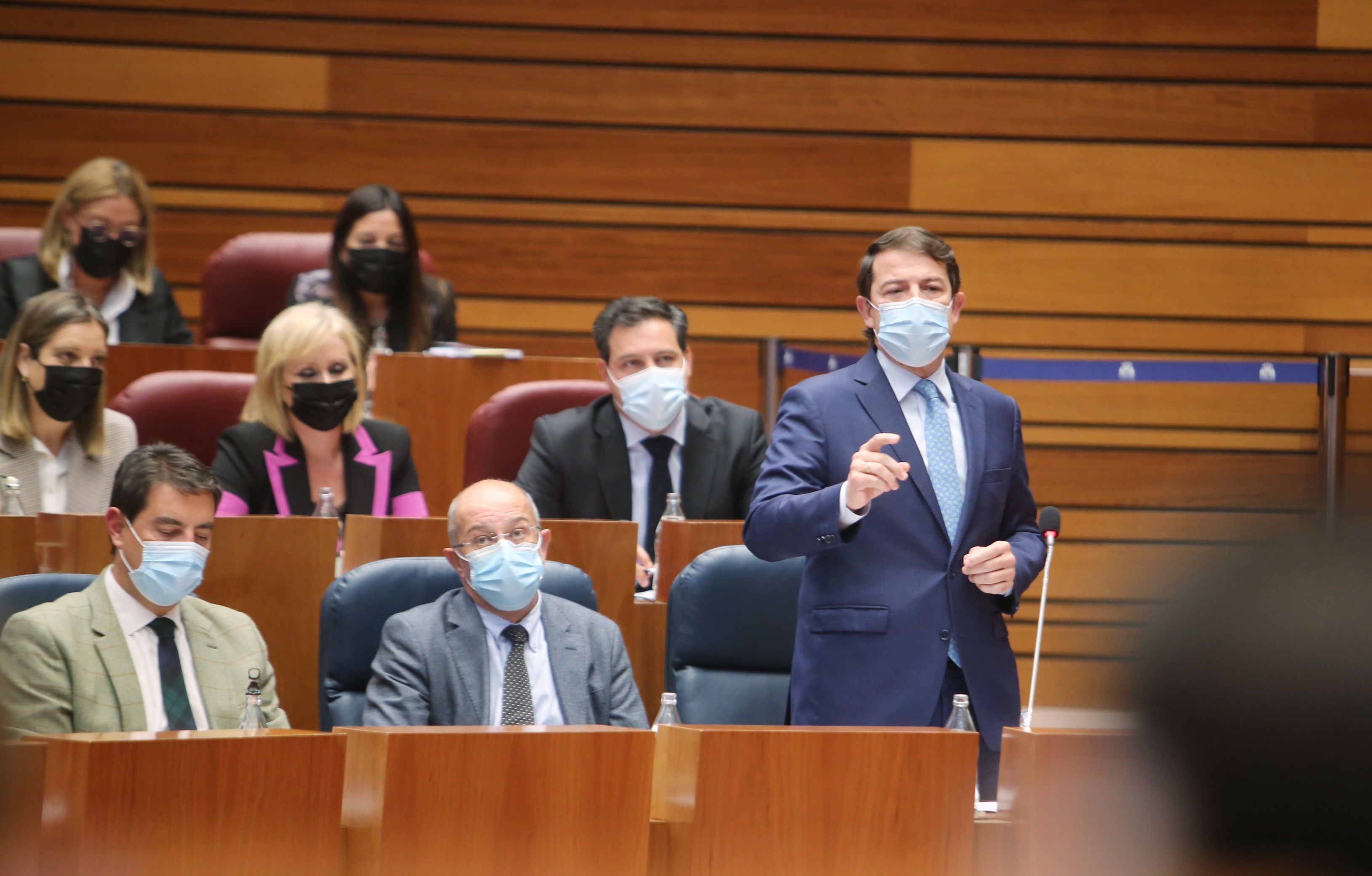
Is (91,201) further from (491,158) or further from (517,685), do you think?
(517,685)

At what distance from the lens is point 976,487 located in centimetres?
217

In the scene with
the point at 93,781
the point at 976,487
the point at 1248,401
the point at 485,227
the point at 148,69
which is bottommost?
the point at 93,781

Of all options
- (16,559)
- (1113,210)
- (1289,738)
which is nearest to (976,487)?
(16,559)

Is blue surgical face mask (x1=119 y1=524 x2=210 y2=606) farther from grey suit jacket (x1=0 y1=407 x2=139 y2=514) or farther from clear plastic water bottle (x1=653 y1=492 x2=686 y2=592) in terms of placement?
clear plastic water bottle (x1=653 y1=492 x2=686 y2=592)

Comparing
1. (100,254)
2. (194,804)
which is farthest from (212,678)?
(100,254)

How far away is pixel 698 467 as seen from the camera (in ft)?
10.2

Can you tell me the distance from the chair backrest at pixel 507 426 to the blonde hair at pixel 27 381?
0.78 metres

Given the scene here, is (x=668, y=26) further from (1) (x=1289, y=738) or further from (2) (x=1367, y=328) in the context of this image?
(1) (x=1289, y=738)

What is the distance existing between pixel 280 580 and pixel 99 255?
1.47 metres

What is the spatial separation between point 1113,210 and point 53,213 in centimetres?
307

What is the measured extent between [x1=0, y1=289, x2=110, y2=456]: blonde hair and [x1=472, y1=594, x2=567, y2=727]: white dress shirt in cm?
103

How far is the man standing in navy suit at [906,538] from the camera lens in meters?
2.10

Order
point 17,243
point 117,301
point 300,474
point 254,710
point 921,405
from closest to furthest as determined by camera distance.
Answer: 1. point 254,710
2. point 921,405
3. point 300,474
4. point 117,301
5. point 17,243

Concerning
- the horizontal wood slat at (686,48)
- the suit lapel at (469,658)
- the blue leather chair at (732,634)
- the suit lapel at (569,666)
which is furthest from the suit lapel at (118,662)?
the horizontal wood slat at (686,48)
